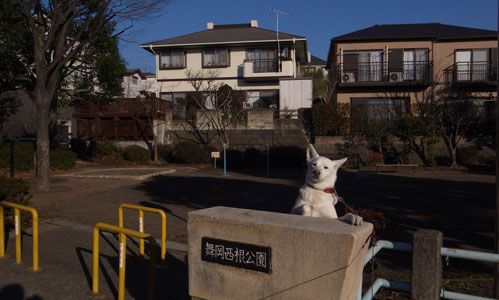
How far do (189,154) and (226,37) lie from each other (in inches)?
590

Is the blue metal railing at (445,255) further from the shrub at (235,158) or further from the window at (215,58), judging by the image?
the window at (215,58)

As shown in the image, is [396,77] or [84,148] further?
[396,77]

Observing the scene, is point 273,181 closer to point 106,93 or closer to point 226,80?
point 106,93

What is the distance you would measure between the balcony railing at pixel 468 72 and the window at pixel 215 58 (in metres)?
15.6

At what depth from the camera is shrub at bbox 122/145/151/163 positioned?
27.9 metres

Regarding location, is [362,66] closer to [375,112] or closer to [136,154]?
[375,112]

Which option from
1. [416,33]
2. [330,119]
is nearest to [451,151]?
[330,119]

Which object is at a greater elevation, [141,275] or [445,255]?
[445,255]

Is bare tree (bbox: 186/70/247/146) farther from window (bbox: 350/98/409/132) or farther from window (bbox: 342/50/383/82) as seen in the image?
window (bbox: 342/50/383/82)

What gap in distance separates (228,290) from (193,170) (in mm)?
20472

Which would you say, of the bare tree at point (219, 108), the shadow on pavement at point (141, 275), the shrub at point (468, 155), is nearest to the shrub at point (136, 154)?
the bare tree at point (219, 108)

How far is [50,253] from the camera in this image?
7.98 meters

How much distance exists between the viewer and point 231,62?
39125 mm

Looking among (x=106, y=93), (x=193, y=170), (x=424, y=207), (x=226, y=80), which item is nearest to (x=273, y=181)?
(x=193, y=170)
